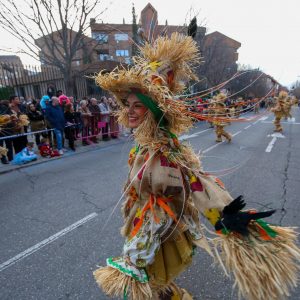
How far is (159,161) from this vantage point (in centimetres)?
166

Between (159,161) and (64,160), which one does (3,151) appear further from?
(159,161)

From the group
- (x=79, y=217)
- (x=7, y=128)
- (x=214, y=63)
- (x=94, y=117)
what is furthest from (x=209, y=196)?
(x=214, y=63)

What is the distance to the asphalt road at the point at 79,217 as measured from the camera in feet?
8.21

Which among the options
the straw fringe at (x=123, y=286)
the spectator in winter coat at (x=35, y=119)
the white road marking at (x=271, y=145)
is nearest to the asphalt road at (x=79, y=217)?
the white road marking at (x=271, y=145)

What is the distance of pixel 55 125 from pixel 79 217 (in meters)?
5.22

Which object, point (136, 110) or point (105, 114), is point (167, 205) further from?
point (105, 114)

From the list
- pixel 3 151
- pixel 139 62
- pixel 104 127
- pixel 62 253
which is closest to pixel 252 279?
pixel 139 62

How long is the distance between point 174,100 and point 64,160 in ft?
21.9

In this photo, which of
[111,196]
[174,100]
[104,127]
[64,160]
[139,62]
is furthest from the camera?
[104,127]

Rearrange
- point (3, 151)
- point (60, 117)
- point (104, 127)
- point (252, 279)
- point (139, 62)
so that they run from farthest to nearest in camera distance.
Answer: point (104, 127)
point (60, 117)
point (3, 151)
point (139, 62)
point (252, 279)

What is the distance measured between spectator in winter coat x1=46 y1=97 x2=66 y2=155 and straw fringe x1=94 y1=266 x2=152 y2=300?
714 centimetres

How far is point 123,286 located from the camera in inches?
62.8

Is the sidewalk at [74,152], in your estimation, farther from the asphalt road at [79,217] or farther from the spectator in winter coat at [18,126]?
the spectator in winter coat at [18,126]

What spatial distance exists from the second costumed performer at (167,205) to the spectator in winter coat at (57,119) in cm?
691
